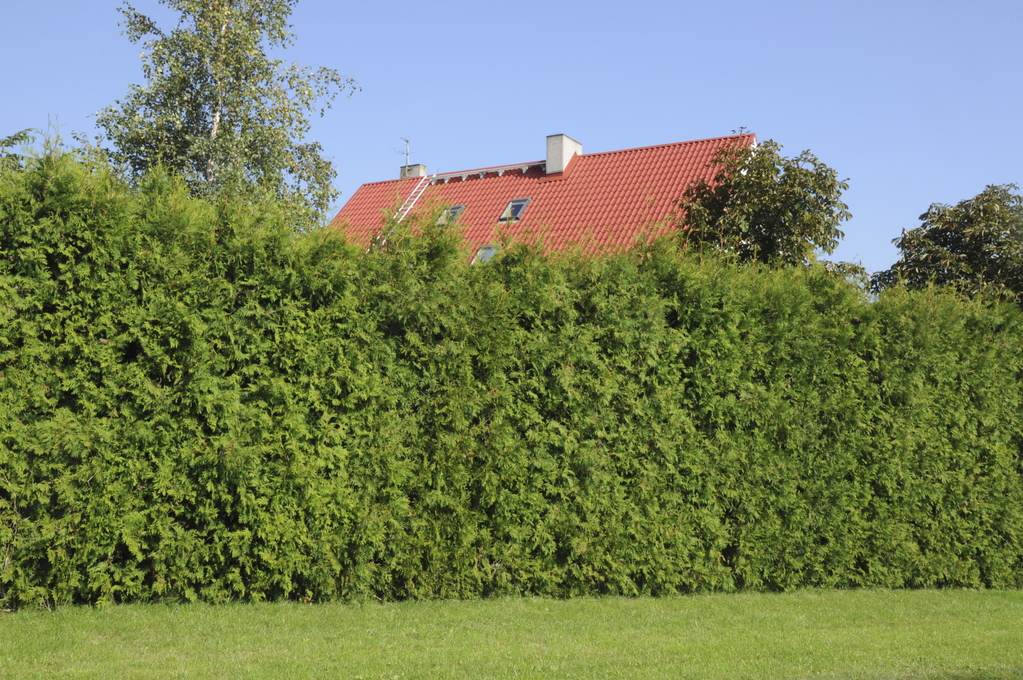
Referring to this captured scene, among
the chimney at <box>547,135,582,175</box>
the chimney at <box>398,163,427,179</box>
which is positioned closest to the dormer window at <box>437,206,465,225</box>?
the chimney at <box>547,135,582,175</box>

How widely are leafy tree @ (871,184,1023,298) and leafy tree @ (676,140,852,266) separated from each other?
246cm

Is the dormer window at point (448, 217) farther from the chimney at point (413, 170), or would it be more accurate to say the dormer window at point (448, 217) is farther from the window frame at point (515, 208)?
the chimney at point (413, 170)

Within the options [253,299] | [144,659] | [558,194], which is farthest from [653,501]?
[558,194]

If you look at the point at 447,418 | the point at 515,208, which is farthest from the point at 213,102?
the point at 447,418

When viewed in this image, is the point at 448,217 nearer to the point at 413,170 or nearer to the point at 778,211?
the point at 778,211

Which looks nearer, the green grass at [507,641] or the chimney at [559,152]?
the green grass at [507,641]

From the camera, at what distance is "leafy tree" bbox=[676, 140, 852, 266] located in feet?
50.8

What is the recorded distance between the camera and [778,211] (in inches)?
613

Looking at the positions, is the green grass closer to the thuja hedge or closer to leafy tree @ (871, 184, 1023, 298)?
the thuja hedge

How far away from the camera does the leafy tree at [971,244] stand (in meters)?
16.9

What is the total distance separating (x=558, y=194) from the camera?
27828 millimetres

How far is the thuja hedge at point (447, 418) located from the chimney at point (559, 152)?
64.3ft

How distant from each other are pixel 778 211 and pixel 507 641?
11.3m

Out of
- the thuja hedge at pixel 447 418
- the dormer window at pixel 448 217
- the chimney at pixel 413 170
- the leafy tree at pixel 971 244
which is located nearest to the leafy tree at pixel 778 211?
the leafy tree at pixel 971 244
